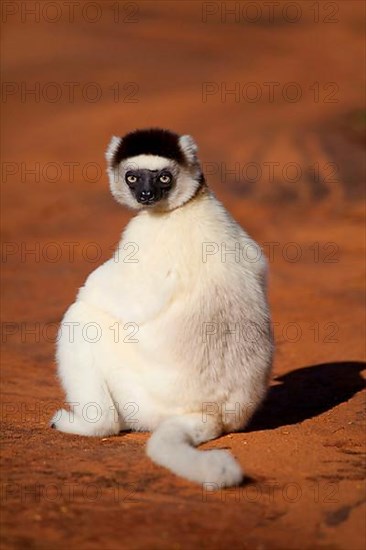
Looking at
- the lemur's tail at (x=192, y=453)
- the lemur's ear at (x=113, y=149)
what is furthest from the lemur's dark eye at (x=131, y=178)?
the lemur's tail at (x=192, y=453)

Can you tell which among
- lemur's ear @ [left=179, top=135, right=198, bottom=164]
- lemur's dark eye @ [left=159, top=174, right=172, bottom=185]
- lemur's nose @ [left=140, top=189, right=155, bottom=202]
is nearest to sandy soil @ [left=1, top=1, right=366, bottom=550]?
lemur's nose @ [left=140, top=189, right=155, bottom=202]

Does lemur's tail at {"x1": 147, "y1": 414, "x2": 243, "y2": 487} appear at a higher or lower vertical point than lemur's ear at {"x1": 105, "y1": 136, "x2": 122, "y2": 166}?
lower

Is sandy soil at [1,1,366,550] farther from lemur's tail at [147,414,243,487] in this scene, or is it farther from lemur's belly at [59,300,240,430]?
lemur's belly at [59,300,240,430]

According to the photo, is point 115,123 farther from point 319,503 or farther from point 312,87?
point 319,503

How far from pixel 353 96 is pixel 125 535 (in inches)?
643

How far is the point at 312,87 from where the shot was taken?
2061 cm

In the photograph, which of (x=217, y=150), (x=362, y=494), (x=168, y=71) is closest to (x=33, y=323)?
(x=362, y=494)

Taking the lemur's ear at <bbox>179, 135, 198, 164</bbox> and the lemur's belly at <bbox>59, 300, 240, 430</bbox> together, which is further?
the lemur's ear at <bbox>179, 135, 198, 164</bbox>

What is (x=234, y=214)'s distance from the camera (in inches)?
563

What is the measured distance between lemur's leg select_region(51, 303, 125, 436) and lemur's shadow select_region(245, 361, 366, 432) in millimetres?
1148

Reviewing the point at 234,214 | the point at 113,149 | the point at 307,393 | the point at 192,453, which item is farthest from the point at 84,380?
the point at 234,214

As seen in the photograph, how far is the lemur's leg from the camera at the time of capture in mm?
5875

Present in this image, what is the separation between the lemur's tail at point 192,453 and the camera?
4789 mm

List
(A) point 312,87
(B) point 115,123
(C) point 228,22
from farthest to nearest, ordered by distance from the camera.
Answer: (C) point 228,22, (A) point 312,87, (B) point 115,123
